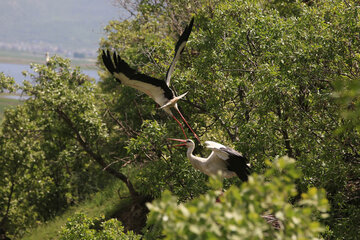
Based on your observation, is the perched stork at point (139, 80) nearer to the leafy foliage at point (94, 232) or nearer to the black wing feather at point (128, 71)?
the black wing feather at point (128, 71)

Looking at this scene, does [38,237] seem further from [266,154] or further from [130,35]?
[266,154]

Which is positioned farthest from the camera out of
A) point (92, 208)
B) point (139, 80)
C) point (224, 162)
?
point (92, 208)

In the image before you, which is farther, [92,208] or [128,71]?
[92,208]

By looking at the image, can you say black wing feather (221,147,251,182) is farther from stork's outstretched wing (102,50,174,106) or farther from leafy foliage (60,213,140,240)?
leafy foliage (60,213,140,240)

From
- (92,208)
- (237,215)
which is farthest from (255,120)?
(92,208)

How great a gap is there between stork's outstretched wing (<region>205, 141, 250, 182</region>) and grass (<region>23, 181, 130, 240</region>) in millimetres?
10259

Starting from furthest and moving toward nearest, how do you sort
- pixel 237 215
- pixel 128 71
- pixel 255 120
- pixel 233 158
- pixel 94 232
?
1. pixel 94 232
2. pixel 255 120
3. pixel 128 71
4. pixel 233 158
5. pixel 237 215

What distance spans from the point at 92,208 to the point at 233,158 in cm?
1227

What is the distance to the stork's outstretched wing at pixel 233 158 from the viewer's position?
17.9 feet

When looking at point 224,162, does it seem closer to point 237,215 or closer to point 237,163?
A: point 237,163

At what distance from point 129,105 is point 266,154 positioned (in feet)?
30.8

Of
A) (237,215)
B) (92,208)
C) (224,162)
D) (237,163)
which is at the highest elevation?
(237,215)

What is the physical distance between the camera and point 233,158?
5.50 meters

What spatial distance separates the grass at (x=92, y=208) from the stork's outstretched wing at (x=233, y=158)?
10259mm
